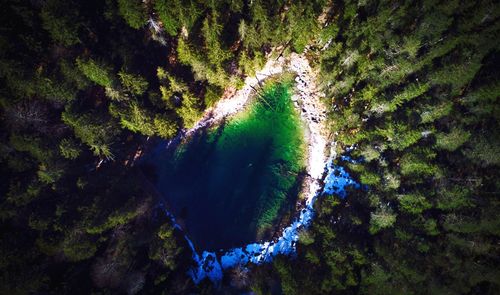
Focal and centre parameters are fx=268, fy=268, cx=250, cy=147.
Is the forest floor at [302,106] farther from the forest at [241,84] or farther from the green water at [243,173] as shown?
the forest at [241,84]

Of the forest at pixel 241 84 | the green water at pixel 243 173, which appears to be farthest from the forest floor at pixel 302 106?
the forest at pixel 241 84

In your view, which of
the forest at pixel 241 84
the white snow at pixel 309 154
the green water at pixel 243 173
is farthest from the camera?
the green water at pixel 243 173

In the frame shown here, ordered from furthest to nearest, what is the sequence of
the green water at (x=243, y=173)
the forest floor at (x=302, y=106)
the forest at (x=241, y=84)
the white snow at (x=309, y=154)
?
the green water at (x=243, y=173), the forest floor at (x=302, y=106), the white snow at (x=309, y=154), the forest at (x=241, y=84)

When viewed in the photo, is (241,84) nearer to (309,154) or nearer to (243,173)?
(243,173)

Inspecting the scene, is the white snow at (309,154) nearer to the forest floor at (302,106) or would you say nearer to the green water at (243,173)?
the forest floor at (302,106)

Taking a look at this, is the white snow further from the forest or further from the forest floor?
the forest

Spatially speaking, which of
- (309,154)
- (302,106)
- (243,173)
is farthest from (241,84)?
(309,154)

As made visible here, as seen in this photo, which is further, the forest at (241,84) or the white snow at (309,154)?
the white snow at (309,154)
